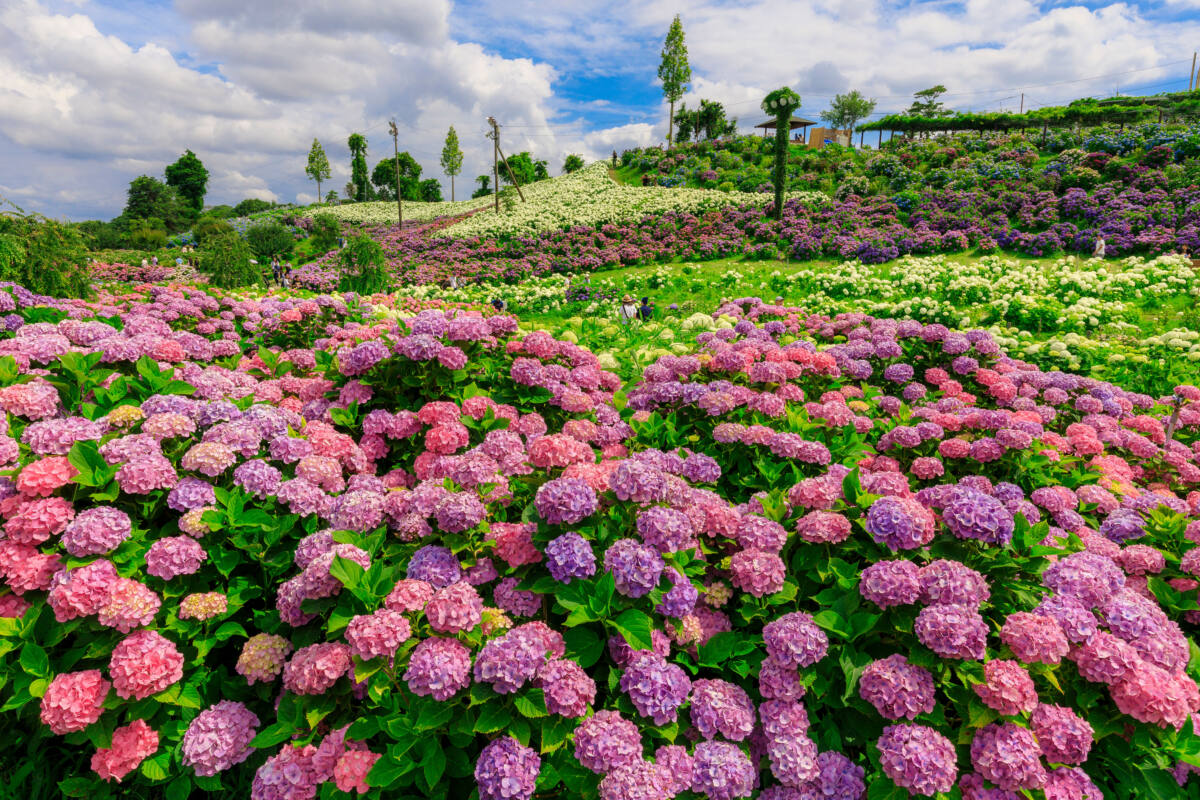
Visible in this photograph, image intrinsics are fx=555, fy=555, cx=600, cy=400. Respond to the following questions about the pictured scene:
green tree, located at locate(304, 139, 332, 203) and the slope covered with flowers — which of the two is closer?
the slope covered with flowers

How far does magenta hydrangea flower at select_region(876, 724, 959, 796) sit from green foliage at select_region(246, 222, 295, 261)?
31.9 meters

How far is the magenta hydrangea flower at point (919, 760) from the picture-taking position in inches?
75.4

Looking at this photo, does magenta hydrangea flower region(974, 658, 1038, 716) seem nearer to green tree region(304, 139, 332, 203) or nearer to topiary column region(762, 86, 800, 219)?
topiary column region(762, 86, 800, 219)

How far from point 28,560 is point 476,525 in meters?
2.00

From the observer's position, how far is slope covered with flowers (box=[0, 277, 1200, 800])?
79.4 inches

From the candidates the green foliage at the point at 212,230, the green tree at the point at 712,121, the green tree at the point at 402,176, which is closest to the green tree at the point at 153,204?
the green tree at the point at 402,176

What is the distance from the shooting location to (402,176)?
6128 cm

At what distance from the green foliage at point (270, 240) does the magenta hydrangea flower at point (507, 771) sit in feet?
102

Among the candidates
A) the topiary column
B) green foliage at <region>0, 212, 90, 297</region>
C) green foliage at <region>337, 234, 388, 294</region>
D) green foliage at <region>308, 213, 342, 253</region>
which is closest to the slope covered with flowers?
green foliage at <region>0, 212, 90, 297</region>

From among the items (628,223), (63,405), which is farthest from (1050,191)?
(63,405)

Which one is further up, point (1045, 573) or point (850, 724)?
point (1045, 573)

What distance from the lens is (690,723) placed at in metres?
2.25

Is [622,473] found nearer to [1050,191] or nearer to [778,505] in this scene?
[778,505]

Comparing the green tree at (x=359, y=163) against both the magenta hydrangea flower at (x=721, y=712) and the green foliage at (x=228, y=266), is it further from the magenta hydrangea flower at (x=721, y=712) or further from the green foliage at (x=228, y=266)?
the magenta hydrangea flower at (x=721, y=712)
